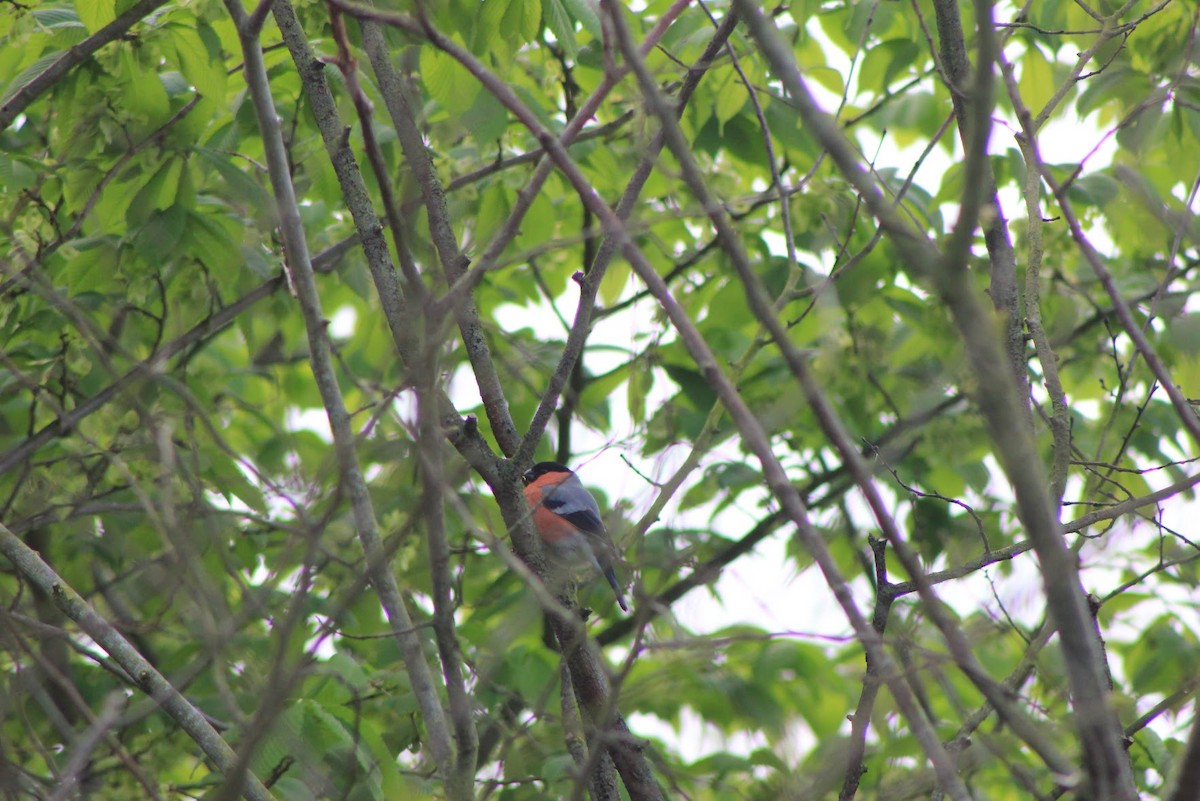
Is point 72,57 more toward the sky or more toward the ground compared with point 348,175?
more toward the sky

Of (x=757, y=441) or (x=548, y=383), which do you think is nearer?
(x=757, y=441)

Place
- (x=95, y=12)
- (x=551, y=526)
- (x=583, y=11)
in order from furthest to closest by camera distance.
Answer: (x=551, y=526)
(x=583, y=11)
(x=95, y=12)

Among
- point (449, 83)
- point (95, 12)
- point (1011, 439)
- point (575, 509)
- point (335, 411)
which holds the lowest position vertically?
point (1011, 439)

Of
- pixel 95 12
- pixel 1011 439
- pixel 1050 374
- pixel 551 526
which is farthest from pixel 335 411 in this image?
pixel 551 526

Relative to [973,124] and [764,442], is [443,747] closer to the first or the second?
[764,442]

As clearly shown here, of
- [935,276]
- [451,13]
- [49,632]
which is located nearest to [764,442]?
[935,276]

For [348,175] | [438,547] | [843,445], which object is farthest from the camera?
[348,175]

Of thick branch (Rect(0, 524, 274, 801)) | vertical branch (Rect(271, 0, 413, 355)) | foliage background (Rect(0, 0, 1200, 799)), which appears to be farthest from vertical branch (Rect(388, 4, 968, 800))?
thick branch (Rect(0, 524, 274, 801))

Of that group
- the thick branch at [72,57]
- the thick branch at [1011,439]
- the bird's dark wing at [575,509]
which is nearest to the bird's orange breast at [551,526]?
the bird's dark wing at [575,509]

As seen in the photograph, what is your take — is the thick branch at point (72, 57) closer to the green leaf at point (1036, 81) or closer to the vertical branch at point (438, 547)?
the vertical branch at point (438, 547)

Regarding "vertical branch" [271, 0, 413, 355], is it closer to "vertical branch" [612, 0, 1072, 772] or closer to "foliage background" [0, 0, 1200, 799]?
"foliage background" [0, 0, 1200, 799]

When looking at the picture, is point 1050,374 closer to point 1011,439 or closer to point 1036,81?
point 1011,439

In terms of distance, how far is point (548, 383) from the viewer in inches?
141

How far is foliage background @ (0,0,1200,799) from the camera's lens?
177cm
